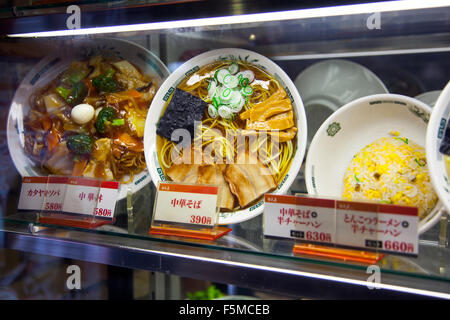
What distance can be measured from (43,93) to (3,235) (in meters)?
0.57

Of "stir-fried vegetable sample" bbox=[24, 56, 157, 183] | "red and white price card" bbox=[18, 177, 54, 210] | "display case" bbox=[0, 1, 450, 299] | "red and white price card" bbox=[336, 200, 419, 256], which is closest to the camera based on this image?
"red and white price card" bbox=[336, 200, 419, 256]

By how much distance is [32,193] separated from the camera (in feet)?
4.14

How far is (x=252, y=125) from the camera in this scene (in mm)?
1217

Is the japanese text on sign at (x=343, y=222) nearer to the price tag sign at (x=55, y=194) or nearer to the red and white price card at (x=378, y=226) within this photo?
the red and white price card at (x=378, y=226)

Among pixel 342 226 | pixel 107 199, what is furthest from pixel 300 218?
pixel 107 199

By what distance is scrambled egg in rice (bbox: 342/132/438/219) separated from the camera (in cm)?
92

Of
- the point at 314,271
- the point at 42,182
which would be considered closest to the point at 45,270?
the point at 42,182

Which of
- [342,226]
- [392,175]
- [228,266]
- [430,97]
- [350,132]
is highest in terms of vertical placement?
[430,97]

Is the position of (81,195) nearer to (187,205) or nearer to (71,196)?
(71,196)

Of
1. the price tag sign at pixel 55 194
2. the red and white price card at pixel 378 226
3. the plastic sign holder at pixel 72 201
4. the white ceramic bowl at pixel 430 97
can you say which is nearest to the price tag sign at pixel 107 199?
the plastic sign holder at pixel 72 201

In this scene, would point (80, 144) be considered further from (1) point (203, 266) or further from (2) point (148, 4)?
(1) point (203, 266)

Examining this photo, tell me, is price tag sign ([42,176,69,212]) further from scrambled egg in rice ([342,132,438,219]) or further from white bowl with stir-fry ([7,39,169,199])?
scrambled egg in rice ([342,132,438,219])

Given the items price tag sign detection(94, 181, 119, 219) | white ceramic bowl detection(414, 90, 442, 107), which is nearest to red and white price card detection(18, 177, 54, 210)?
price tag sign detection(94, 181, 119, 219)

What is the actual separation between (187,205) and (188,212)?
0.02m
